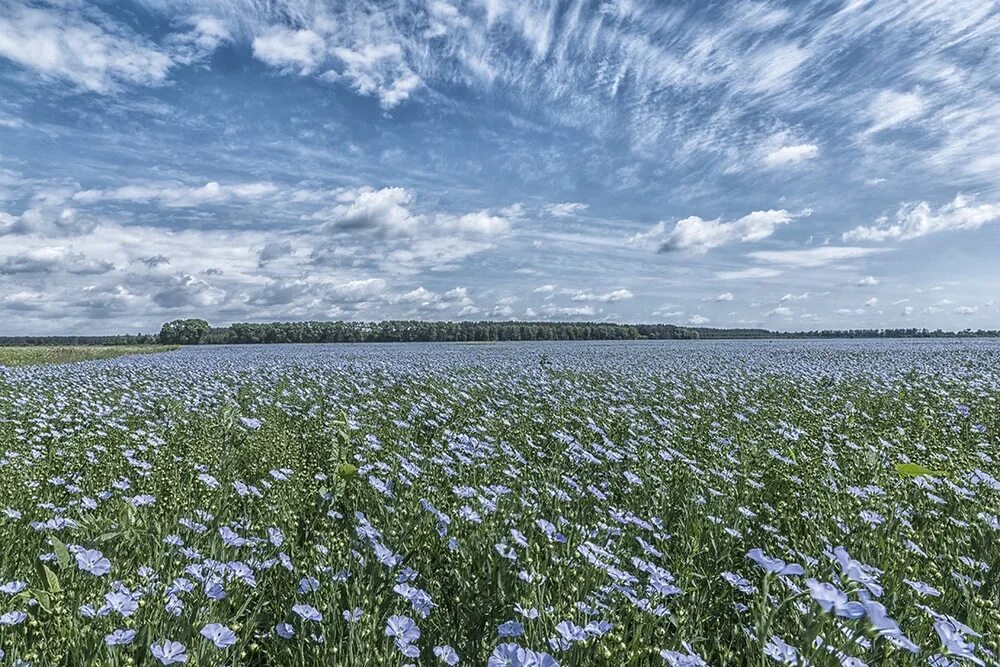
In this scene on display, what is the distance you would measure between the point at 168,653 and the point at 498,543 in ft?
→ 4.03

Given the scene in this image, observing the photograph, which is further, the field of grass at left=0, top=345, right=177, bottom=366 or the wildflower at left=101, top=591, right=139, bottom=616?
the field of grass at left=0, top=345, right=177, bottom=366

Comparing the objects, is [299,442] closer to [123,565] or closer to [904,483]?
[123,565]

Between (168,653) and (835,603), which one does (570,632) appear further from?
(168,653)

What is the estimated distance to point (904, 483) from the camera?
404cm

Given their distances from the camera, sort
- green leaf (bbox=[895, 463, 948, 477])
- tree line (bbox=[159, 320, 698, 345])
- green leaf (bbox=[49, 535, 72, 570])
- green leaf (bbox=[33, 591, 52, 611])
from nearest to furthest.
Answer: green leaf (bbox=[33, 591, 52, 611]) < green leaf (bbox=[49, 535, 72, 570]) < green leaf (bbox=[895, 463, 948, 477]) < tree line (bbox=[159, 320, 698, 345])

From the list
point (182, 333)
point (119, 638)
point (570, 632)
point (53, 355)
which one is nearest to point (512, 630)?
point (570, 632)

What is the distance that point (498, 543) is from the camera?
2480 mm

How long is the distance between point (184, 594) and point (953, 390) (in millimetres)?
11027

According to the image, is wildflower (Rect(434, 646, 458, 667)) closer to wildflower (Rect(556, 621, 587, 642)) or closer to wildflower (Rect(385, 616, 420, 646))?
wildflower (Rect(385, 616, 420, 646))

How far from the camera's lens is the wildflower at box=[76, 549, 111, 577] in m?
2.14

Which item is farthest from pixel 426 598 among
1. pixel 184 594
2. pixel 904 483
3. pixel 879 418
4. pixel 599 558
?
pixel 879 418

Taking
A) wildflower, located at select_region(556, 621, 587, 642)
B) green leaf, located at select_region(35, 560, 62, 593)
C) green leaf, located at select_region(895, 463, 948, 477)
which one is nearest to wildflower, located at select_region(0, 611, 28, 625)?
green leaf, located at select_region(35, 560, 62, 593)

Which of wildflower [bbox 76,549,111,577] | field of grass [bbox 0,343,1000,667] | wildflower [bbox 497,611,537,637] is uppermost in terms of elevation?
wildflower [bbox 76,549,111,577]

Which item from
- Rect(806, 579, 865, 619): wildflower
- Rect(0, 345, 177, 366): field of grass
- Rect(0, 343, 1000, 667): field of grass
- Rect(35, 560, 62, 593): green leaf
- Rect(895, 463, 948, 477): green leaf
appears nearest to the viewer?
Rect(806, 579, 865, 619): wildflower
